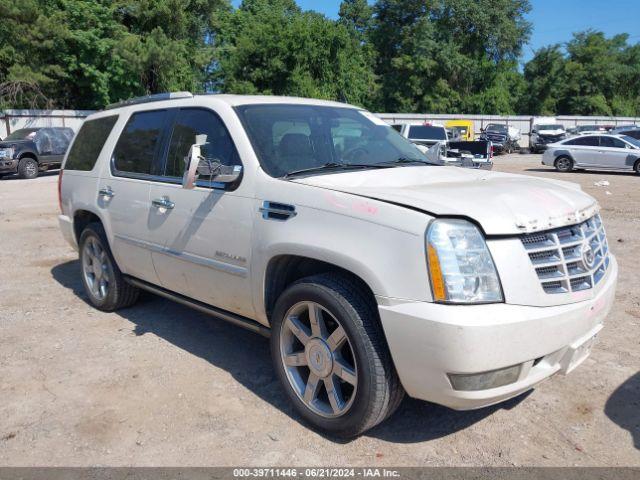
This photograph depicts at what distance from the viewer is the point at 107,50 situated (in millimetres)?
32688

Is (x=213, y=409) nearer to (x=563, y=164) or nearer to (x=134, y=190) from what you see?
(x=134, y=190)

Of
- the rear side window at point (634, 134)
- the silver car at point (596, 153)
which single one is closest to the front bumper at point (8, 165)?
the silver car at point (596, 153)

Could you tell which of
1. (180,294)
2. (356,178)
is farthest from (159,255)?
(356,178)

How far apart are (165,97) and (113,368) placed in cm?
213

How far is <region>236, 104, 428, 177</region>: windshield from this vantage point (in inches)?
147

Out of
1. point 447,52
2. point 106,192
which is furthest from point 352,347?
point 447,52

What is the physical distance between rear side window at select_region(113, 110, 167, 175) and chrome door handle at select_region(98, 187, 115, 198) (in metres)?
0.19

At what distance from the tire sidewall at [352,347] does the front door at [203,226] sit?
1.45ft

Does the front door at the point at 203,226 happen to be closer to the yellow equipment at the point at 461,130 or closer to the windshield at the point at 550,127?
the yellow equipment at the point at 461,130

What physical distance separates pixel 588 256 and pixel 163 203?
2.84 m

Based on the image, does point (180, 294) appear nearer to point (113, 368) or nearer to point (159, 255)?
point (159, 255)

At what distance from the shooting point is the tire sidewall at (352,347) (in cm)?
291

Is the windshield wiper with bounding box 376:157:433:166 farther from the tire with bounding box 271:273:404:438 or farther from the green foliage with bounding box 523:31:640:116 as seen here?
the green foliage with bounding box 523:31:640:116

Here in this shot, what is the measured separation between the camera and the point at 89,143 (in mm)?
5527
